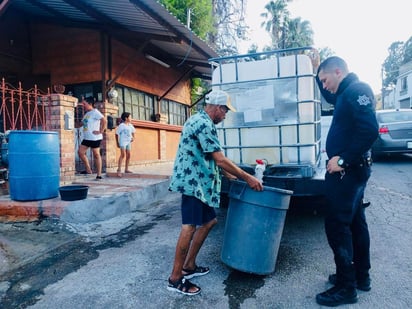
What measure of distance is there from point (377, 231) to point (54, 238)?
12.4 feet

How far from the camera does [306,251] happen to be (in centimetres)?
320

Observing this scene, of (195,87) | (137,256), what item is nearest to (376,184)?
(137,256)

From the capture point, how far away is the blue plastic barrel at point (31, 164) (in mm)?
4324

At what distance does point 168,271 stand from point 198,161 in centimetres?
107

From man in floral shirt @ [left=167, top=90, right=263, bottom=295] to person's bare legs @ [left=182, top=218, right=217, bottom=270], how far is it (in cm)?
2

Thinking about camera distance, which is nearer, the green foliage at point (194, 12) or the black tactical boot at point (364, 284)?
the black tactical boot at point (364, 284)

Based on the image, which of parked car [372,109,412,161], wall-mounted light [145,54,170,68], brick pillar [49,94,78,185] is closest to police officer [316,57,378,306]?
brick pillar [49,94,78,185]

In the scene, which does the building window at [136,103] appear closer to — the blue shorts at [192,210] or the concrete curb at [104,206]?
the concrete curb at [104,206]

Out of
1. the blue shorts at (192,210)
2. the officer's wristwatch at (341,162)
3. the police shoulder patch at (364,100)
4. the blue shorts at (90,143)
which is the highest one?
the police shoulder patch at (364,100)

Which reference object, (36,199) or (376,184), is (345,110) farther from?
(376,184)

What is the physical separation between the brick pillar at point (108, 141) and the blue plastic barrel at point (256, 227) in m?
5.75

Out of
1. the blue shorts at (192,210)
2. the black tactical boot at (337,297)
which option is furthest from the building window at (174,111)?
the black tactical boot at (337,297)

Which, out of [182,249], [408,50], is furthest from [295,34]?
[408,50]

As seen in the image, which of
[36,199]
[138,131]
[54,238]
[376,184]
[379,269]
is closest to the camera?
[379,269]
